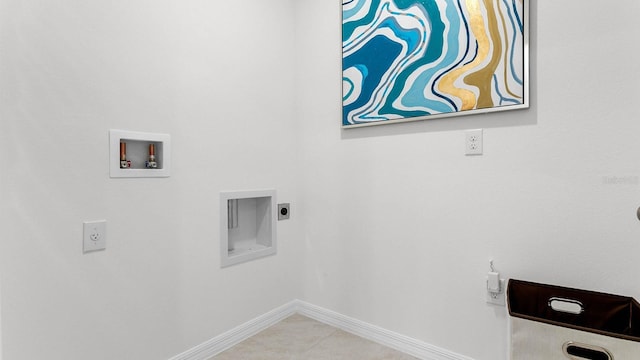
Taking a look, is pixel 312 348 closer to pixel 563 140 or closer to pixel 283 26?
pixel 563 140

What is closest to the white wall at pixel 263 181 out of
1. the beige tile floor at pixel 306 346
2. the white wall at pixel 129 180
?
the white wall at pixel 129 180

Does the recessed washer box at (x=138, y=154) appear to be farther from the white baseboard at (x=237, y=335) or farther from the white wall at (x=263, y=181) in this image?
the white baseboard at (x=237, y=335)

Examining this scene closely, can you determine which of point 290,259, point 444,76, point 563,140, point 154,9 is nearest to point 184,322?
point 290,259

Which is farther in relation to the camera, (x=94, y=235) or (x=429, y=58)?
(x=429, y=58)

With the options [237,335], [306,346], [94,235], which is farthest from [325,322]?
[94,235]

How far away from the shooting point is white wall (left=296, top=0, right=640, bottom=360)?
1.20 m

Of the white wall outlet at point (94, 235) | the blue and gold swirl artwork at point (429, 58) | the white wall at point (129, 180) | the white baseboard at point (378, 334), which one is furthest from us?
the white baseboard at point (378, 334)

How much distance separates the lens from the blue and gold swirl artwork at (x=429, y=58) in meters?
1.38

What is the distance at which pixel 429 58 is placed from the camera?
61.7 inches

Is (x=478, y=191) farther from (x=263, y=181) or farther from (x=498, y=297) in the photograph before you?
(x=263, y=181)

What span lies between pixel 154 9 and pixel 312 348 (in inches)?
71.3

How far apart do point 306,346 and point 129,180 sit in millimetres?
1209

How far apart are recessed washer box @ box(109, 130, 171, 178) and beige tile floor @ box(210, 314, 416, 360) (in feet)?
3.28

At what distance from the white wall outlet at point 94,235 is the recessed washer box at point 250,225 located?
60cm
